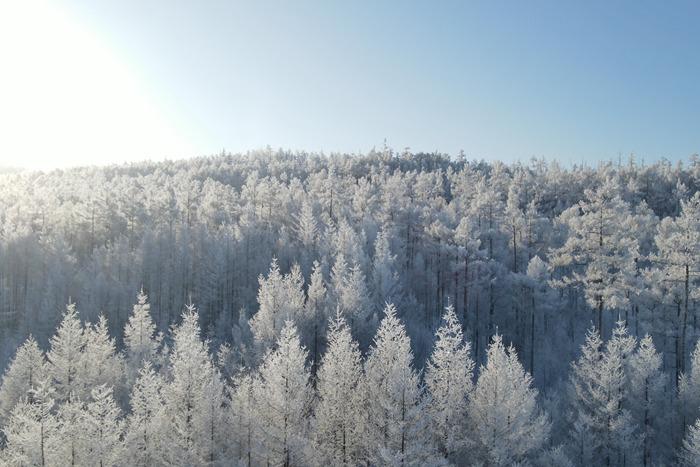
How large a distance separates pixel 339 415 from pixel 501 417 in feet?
28.7

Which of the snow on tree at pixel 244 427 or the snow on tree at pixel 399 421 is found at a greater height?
the snow on tree at pixel 399 421

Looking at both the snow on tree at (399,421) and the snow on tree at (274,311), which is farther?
the snow on tree at (274,311)

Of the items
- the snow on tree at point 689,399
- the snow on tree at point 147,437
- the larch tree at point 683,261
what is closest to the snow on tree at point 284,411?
the snow on tree at point 147,437

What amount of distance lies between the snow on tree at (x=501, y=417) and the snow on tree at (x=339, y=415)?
658 centimetres

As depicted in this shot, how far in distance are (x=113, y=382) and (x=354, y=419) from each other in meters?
24.2

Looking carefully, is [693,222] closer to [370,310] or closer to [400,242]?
[370,310]

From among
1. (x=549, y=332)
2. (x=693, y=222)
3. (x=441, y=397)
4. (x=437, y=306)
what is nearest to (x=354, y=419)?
(x=441, y=397)

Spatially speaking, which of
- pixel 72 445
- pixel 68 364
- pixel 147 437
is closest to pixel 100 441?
pixel 72 445

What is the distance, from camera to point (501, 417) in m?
Answer: 26.0

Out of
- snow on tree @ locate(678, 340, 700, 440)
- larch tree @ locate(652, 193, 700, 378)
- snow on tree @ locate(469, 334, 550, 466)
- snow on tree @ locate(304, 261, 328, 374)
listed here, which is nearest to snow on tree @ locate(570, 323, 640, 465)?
snow on tree @ locate(678, 340, 700, 440)

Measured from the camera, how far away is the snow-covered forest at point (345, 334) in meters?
26.5

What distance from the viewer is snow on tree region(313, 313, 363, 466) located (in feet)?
87.8

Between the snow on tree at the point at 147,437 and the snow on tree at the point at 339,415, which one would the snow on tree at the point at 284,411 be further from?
the snow on tree at the point at 147,437

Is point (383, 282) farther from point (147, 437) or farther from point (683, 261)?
point (147, 437)
